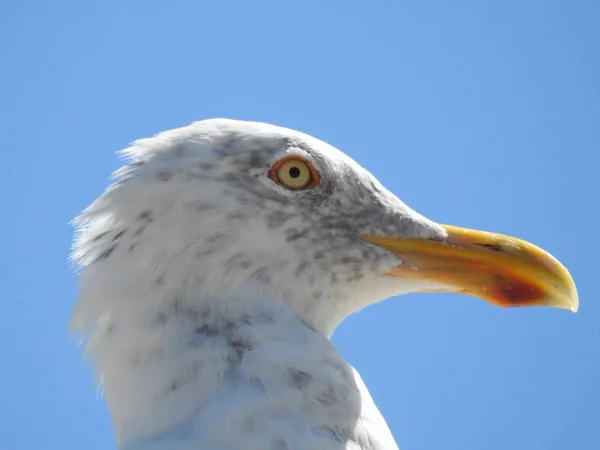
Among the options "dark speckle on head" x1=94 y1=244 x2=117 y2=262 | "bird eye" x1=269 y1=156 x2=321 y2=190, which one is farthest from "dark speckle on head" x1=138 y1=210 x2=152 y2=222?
"bird eye" x1=269 y1=156 x2=321 y2=190

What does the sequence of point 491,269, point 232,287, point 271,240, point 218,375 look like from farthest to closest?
point 491,269
point 271,240
point 232,287
point 218,375

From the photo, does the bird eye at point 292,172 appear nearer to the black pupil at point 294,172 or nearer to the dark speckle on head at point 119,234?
the black pupil at point 294,172

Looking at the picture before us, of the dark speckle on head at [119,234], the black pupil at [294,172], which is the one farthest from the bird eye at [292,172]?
the dark speckle on head at [119,234]

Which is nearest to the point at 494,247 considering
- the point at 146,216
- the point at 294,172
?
the point at 294,172

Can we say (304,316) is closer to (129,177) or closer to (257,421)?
(257,421)

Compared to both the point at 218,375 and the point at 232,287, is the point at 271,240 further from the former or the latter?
the point at 218,375

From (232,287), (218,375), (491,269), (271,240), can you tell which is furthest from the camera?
(491,269)

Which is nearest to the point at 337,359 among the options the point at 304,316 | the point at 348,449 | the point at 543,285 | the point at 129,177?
the point at 304,316

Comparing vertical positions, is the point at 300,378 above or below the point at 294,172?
below
